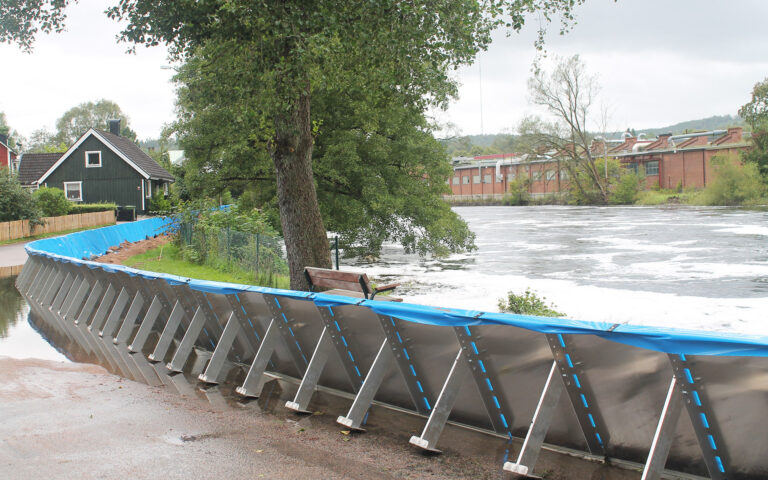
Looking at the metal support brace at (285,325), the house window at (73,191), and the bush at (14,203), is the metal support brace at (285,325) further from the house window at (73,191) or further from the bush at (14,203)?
the house window at (73,191)

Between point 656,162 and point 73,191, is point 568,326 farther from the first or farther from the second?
point 656,162

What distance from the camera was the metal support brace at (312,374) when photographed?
6562mm

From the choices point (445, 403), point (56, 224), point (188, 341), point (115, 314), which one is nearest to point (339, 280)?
point (188, 341)

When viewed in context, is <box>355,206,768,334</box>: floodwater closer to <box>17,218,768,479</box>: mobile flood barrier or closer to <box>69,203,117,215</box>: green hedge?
<box>17,218,768,479</box>: mobile flood barrier

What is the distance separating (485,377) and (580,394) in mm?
796

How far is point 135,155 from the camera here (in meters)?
58.3

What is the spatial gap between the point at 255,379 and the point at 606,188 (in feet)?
286

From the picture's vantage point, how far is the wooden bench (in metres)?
9.17

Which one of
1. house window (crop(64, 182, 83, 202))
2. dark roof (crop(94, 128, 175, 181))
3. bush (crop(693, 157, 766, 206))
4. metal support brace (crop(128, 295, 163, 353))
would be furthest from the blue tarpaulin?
bush (crop(693, 157, 766, 206))

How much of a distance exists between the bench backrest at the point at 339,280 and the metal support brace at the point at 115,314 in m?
2.83

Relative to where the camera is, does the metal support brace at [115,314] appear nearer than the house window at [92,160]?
Yes

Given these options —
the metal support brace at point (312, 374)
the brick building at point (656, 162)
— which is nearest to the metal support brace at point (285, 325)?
the metal support brace at point (312, 374)

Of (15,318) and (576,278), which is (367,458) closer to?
(15,318)

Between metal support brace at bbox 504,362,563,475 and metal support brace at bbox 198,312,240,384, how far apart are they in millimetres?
3816
